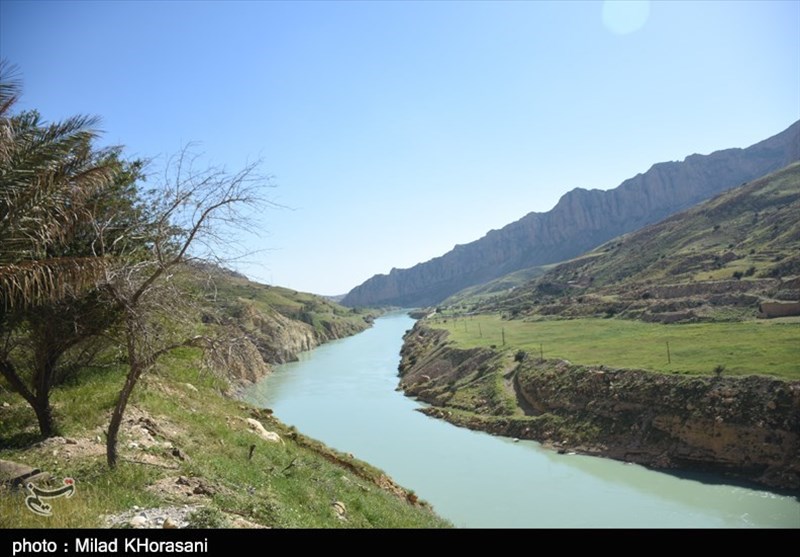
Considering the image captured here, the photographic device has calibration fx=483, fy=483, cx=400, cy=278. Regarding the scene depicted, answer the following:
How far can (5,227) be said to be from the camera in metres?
9.65

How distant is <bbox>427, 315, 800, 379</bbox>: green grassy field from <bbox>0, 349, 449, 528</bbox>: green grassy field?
1060 inches

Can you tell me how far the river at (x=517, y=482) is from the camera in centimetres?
2366

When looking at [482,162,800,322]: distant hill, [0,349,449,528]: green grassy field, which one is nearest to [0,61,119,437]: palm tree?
[0,349,449,528]: green grassy field

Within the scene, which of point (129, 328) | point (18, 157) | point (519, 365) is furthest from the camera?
point (519, 365)

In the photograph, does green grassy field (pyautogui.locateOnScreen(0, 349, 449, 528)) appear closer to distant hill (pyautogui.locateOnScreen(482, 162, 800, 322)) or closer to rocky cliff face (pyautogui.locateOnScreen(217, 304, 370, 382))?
rocky cliff face (pyautogui.locateOnScreen(217, 304, 370, 382))

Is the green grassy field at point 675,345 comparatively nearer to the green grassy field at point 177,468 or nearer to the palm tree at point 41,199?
the green grassy field at point 177,468

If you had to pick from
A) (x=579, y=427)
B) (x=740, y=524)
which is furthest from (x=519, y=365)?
(x=740, y=524)

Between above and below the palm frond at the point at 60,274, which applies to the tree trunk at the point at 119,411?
below

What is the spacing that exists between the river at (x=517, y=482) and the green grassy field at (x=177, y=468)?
27.8ft

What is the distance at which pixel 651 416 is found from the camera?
108ft

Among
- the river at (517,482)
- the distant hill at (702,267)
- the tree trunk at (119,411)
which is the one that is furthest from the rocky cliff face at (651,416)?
the tree trunk at (119,411)

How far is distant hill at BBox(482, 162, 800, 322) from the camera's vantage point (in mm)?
63406
